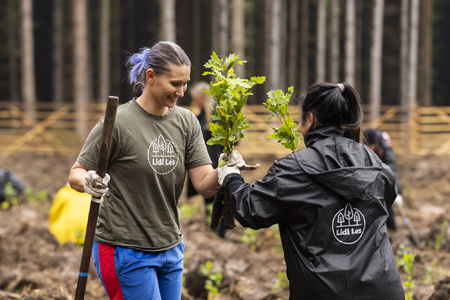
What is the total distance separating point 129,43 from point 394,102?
820 inches

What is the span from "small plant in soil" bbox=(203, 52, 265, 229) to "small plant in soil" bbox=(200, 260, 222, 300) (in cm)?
183

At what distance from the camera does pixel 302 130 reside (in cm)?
231

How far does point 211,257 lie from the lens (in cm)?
506

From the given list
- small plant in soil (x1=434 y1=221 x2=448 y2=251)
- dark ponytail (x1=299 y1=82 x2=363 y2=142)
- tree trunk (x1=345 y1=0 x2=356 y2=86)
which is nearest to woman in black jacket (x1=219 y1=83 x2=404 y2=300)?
dark ponytail (x1=299 y1=82 x2=363 y2=142)

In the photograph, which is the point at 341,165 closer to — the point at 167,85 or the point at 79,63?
the point at 167,85

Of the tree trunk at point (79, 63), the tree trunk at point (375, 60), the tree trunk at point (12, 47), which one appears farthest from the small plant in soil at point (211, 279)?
the tree trunk at point (12, 47)

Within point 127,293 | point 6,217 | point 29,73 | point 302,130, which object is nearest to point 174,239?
point 127,293

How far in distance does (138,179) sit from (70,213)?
1993 mm

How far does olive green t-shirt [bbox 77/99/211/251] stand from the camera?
226 cm

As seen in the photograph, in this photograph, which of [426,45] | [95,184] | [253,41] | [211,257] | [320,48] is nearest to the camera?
[95,184]

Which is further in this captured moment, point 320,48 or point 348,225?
point 320,48

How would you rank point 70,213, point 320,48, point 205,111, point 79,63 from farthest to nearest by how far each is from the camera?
point 320,48 < point 79,63 < point 205,111 < point 70,213

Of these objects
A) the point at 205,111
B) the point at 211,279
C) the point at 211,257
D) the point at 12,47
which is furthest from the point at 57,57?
the point at 211,279

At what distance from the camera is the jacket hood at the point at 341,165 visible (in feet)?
6.63
